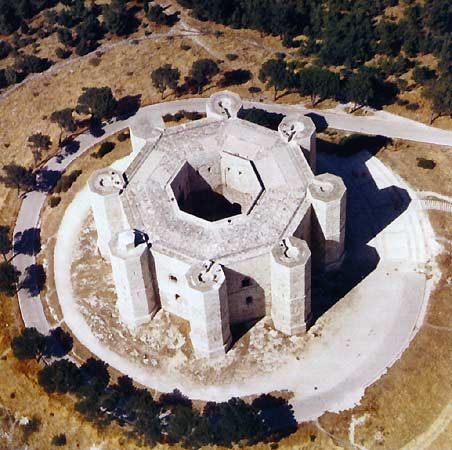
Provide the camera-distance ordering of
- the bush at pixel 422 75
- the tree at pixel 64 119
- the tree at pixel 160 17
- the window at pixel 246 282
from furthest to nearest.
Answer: the tree at pixel 160 17 → the bush at pixel 422 75 → the tree at pixel 64 119 → the window at pixel 246 282

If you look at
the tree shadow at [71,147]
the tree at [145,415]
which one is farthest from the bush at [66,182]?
the tree at [145,415]

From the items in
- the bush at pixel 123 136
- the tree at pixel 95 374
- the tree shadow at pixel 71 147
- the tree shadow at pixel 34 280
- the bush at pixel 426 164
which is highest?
the bush at pixel 123 136

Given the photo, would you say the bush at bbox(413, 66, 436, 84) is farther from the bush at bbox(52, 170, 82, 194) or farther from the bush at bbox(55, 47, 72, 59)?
the bush at bbox(55, 47, 72, 59)

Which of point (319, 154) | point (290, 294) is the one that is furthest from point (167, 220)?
point (319, 154)

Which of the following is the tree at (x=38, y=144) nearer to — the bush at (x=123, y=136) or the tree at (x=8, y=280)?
the bush at (x=123, y=136)

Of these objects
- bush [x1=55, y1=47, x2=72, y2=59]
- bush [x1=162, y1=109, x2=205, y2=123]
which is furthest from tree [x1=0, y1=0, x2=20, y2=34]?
bush [x1=162, y1=109, x2=205, y2=123]

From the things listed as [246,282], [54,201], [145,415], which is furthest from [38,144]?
[145,415]

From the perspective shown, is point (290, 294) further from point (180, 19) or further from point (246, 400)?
point (180, 19)

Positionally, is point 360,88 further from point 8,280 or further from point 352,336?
point 8,280
